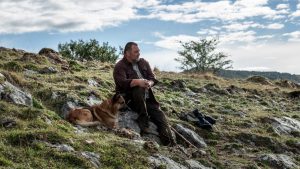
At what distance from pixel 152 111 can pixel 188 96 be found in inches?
373

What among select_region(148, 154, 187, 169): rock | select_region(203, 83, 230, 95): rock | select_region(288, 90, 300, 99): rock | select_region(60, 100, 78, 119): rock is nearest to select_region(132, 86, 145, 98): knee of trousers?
select_region(60, 100, 78, 119): rock

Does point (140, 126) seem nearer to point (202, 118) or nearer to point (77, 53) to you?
point (202, 118)

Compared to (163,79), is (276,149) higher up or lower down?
lower down

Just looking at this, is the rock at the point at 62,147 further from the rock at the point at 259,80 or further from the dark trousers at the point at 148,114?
the rock at the point at 259,80

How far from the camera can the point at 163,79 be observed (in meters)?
27.7

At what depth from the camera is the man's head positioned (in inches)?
559

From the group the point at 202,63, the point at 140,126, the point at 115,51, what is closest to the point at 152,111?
the point at 140,126

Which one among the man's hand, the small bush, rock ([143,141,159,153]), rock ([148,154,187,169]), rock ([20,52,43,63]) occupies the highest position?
rock ([20,52,43,63])

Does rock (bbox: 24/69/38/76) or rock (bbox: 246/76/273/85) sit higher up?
rock (bbox: 24/69/38/76)

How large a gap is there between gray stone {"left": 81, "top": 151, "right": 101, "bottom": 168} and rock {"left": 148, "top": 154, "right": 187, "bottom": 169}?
131cm

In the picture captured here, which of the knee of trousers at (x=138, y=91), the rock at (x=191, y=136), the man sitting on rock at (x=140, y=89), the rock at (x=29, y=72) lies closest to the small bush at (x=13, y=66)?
the rock at (x=29, y=72)

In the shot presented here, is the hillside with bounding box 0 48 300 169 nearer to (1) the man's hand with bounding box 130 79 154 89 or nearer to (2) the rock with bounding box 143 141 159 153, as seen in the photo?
(2) the rock with bounding box 143 141 159 153

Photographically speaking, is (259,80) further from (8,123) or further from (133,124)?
(8,123)

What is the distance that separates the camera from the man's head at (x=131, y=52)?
559 inches
